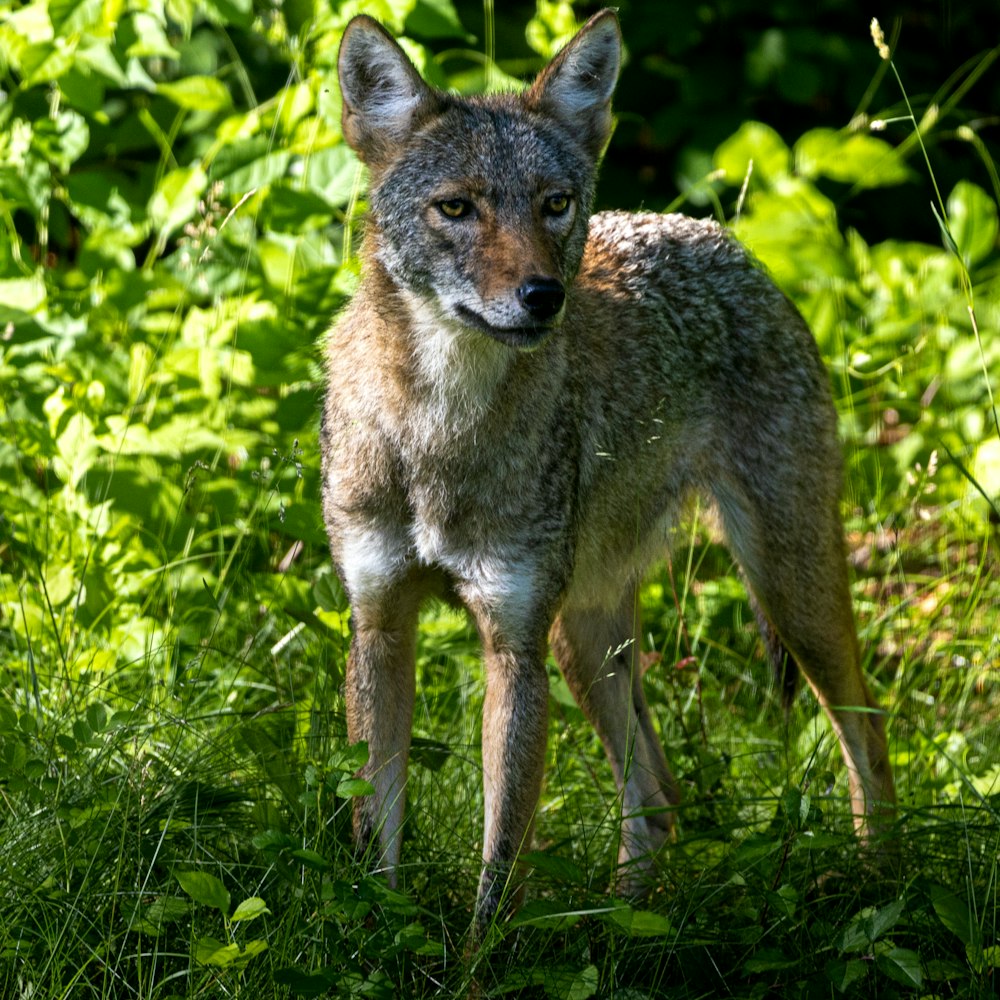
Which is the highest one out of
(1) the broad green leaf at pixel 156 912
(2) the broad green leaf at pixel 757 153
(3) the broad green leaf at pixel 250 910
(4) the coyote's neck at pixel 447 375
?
(4) the coyote's neck at pixel 447 375

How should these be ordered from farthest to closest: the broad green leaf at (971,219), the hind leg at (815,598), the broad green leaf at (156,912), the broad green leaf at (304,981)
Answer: the broad green leaf at (971,219) < the hind leg at (815,598) < the broad green leaf at (156,912) < the broad green leaf at (304,981)

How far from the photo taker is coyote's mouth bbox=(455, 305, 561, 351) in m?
3.95

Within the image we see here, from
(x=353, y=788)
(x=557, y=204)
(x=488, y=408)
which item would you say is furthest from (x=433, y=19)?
(x=353, y=788)

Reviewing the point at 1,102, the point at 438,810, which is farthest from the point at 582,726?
the point at 1,102

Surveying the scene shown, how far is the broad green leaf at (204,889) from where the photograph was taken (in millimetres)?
3443

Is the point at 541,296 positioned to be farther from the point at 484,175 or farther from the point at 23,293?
the point at 23,293

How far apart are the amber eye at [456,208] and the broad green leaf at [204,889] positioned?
191 cm

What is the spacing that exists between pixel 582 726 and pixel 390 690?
135 cm

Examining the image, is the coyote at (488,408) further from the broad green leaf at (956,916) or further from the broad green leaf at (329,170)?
the broad green leaf at (329,170)

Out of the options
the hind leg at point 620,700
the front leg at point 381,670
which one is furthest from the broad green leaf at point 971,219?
the front leg at point 381,670

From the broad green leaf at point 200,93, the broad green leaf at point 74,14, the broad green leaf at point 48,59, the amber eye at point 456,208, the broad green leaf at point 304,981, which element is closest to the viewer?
the broad green leaf at point 304,981

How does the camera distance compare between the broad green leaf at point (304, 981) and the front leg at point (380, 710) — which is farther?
the front leg at point (380, 710)

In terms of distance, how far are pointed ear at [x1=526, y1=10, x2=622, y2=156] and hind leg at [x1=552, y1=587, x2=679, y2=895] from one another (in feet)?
5.55

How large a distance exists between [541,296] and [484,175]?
0.52 metres
